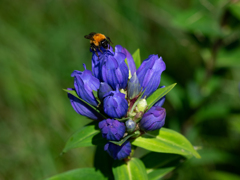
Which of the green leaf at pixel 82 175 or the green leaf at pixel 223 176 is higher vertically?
the green leaf at pixel 82 175

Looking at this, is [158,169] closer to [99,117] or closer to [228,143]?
[99,117]

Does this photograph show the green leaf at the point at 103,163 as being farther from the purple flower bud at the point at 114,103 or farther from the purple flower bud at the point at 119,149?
the purple flower bud at the point at 114,103

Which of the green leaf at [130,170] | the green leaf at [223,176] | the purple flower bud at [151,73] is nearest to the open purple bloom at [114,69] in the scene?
the purple flower bud at [151,73]

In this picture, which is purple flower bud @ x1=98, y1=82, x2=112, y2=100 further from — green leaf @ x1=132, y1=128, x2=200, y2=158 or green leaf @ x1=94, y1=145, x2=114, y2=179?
green leaf @ x1=94, y1=145, x2=114, y2=179

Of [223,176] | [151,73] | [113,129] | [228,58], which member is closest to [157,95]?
[151,73]

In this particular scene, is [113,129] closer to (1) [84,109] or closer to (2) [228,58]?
(1) [84,109]

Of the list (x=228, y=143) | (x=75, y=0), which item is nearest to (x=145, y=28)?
(x=75, y=0)

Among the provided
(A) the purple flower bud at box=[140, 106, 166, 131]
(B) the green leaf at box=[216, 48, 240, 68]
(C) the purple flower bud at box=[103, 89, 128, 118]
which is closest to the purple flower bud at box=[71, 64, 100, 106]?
(C) the purple flower bud at box=[103, 89, 128, 118]
